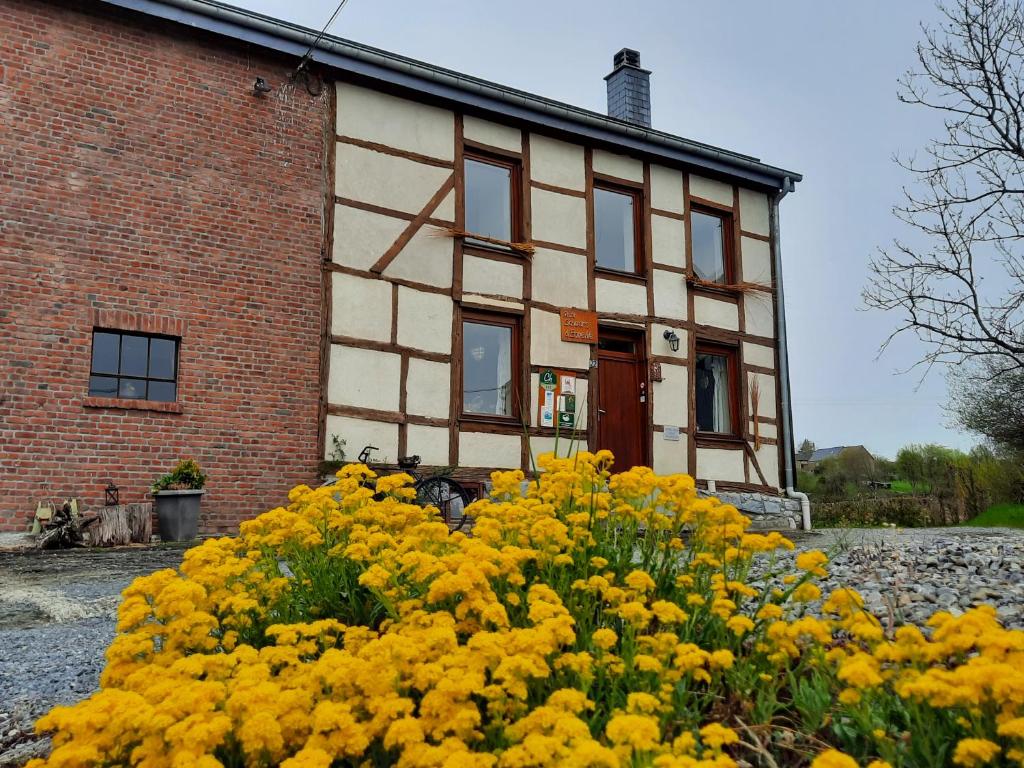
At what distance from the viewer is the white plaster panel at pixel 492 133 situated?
9.77 m

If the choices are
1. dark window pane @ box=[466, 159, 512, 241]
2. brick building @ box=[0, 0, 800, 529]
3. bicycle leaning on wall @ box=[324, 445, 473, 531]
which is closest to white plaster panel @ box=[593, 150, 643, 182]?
brick building @ box=[0, 0, 800, 529]

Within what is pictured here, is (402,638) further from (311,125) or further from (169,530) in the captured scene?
(311,125)

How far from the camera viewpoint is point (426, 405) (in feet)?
29.4

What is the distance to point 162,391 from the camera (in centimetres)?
763

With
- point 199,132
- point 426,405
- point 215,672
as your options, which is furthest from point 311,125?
point 215,672

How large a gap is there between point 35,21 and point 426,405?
16.7 ft

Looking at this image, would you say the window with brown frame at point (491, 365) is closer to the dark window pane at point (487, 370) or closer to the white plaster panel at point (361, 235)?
the dark window pane at point (487, 370)

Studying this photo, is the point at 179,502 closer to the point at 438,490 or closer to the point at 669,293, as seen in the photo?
the point at 438,490

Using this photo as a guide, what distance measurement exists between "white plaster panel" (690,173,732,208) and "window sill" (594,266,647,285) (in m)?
1.66

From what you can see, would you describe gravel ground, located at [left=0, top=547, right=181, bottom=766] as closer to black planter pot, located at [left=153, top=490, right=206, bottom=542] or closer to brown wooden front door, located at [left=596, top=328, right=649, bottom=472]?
black planter pot, located at [left=153, top=490, right=206, bottom=542]

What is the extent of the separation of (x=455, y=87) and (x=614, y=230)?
285 centimetres

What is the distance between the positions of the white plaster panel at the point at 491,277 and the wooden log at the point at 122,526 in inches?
163

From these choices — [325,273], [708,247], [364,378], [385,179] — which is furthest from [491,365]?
[708,247]

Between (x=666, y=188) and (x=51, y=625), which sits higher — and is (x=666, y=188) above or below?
above
